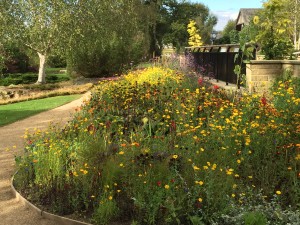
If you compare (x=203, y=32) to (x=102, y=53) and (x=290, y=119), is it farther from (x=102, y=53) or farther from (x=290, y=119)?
(x=290, y=119)

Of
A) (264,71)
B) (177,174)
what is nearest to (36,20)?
(264,71)

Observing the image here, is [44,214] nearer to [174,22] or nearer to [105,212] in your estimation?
[105,212]

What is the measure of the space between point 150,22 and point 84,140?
4293cm

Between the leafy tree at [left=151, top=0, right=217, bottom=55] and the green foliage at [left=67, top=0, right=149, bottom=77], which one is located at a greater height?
the leafy tree at [left=151, top=0, right=217, bottom=55]

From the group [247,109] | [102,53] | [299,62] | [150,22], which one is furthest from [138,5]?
[247,109]

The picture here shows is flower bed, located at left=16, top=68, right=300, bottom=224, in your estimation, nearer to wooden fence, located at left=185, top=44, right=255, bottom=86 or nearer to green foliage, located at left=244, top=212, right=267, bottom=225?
green foliage, located at left=244, top=212, right=267, bottom=225

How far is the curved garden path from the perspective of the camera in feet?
13.5

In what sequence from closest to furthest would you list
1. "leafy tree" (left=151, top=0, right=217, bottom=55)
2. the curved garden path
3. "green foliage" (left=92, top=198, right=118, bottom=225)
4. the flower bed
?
the flower bed < "green foliage" (left=92, top=198, right=118, bottom=225) < the curved garden path < "leafy tree" (left=151, top=0, right=217, bottom=55)

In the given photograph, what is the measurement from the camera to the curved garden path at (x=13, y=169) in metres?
4.12

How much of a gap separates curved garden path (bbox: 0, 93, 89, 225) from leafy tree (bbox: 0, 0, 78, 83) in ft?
35.8

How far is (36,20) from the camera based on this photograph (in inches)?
827

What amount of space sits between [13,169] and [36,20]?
1673cm

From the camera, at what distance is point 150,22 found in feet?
153

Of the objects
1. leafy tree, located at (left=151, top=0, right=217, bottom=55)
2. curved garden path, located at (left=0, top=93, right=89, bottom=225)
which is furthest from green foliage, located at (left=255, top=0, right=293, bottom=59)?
leafy tree, located at (left=151, top=0, right=217, bottom=55)
